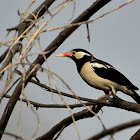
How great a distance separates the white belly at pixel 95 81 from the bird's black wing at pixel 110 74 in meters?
0.05

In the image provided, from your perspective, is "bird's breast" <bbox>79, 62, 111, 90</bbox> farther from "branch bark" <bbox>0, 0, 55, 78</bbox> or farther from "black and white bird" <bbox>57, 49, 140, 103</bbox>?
"branch bark" <bbox>0, 0, 55, 78</bbox>

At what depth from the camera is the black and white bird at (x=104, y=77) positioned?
4383 millimetres

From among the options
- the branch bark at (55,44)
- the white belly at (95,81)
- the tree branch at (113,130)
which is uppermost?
the white belly at (95,81)

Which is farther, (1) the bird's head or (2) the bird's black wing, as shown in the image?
(1) the bird's head

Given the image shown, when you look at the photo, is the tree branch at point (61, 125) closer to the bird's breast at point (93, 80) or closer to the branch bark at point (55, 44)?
Answer: the branch bark at point (55, 44)

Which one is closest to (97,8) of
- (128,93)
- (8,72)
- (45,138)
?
(8,72)

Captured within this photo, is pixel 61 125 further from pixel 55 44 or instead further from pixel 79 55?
pixel 79 55

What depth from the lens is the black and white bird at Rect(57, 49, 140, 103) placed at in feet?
14.4

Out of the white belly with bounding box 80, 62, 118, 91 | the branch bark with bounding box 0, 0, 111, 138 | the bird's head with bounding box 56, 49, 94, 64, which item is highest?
the bird's head with bounding box 56, 49, 94, 64

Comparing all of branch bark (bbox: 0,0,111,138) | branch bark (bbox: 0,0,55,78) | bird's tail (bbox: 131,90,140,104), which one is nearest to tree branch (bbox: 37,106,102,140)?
branch bark (bbox: 0,0,111,138)

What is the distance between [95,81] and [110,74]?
24cm

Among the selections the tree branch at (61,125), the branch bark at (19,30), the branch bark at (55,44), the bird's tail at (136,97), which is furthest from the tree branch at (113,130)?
the bird's tail at (136,97)

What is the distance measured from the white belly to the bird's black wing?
0.16 feet

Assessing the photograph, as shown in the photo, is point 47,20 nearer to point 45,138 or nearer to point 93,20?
point 93,20
